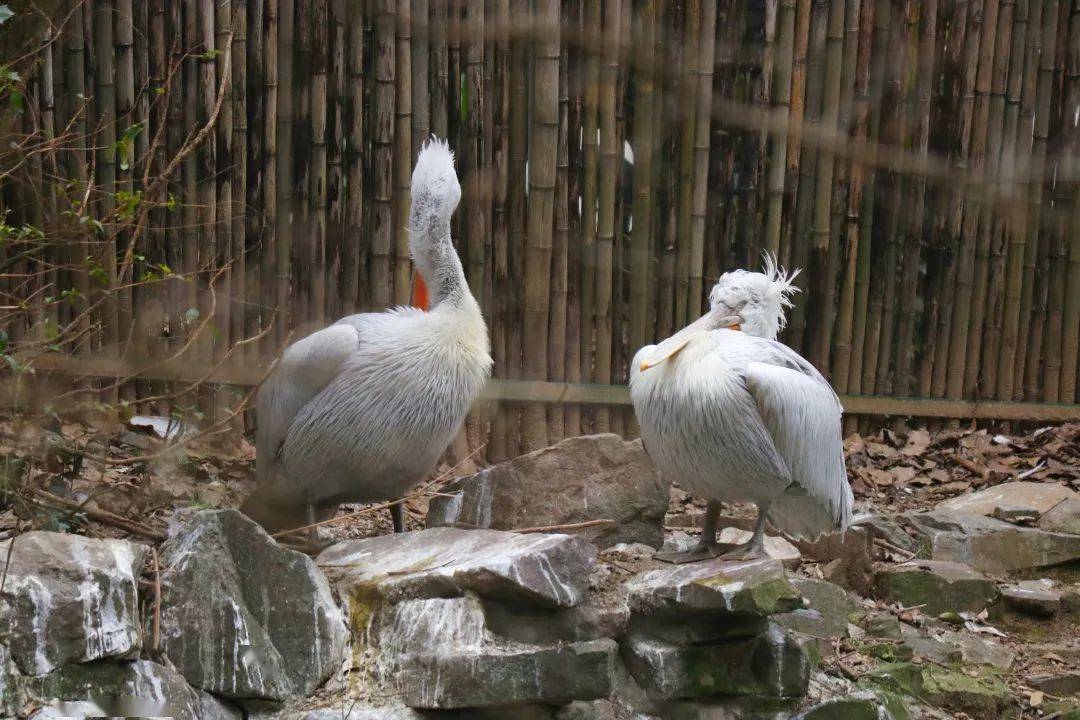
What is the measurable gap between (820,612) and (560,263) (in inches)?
84.6

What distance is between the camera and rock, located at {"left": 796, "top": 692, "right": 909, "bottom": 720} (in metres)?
3.85

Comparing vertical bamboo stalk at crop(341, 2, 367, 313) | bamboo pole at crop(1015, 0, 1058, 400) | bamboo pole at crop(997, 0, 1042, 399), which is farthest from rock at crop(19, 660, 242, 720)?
bamboo pole at crop(1015, 0, 1058, 400)

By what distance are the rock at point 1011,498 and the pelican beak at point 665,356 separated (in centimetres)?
202

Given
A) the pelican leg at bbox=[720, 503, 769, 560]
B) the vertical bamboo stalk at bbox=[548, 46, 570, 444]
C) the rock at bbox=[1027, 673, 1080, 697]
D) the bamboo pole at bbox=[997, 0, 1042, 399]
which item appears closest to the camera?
the pelican leg at bbox=[720, 503, 769, 560]

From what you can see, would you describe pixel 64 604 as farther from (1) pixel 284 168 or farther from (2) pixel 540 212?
(2) pixel 540 212

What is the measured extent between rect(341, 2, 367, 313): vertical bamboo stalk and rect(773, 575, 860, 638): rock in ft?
7.89

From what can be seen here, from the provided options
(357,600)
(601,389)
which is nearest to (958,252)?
(601,389)

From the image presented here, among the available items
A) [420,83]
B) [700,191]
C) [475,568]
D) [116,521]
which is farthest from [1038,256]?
[116,521]

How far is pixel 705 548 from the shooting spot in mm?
4141

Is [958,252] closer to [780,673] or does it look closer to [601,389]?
[601,389]

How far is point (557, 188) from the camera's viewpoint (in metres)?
5.82

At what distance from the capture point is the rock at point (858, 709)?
3850mm

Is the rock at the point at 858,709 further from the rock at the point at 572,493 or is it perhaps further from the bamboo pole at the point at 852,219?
the bamboo pole at the point at 852,219

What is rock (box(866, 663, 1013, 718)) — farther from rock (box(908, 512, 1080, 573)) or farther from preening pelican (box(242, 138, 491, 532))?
preening pelican (box(242, 138, 491, 532))
